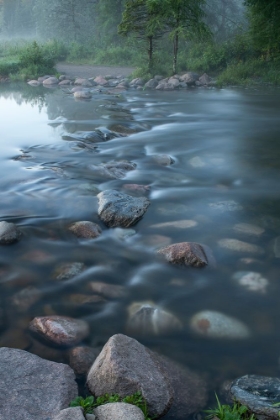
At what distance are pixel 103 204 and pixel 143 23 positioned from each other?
1664 centimetres

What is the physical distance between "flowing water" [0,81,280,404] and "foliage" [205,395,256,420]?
0.27m

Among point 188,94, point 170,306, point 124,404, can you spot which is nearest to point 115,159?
point 170,306

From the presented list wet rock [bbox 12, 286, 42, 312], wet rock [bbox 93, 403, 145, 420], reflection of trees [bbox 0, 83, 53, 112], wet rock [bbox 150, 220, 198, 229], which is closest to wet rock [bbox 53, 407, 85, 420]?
wet rock [bbox 93, 403, 145, 420]

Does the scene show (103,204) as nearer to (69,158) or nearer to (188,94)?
(69,158)

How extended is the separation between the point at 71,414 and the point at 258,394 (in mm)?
1029

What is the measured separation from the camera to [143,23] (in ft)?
63.6

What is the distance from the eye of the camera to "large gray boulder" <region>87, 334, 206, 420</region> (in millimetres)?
2336

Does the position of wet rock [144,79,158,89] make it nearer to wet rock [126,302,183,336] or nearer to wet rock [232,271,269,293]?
wet rock [232,271,269,293]

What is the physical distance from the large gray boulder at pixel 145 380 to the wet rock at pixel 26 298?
39.1 inches

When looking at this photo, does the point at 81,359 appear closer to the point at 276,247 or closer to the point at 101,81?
the point at 276,247

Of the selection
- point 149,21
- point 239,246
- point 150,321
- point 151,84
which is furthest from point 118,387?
point 149,21

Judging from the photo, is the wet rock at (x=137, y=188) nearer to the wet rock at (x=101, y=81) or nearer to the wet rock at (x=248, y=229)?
the wet rock at (x=248, y=229)

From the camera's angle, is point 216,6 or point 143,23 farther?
point 216,6

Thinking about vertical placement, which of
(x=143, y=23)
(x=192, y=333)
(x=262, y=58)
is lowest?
(x=192, y=333)
